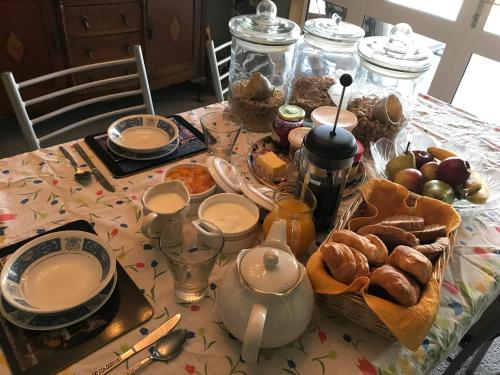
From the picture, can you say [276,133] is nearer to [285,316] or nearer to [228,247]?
[228,247]

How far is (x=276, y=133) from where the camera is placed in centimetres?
105

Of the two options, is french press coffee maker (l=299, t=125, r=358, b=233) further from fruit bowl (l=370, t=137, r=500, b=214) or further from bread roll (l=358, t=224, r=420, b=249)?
fruit bowl (l=370, t=137, r=500, b=214)

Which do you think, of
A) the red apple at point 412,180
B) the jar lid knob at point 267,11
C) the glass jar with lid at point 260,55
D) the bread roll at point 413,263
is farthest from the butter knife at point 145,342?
the jar lid knob at point 267,11

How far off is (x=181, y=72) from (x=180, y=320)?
6.99ft

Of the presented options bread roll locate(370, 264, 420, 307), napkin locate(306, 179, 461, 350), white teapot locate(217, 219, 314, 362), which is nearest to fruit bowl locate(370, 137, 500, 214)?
napkin locate(306, 179, 461, 350)

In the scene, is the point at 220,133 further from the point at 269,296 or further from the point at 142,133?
the point at 269,296

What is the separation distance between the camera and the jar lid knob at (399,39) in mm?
1129

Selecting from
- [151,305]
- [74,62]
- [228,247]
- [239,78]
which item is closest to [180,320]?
[151,305]

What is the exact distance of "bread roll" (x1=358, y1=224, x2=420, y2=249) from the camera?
699 millimetres

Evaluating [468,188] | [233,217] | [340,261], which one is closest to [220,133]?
[233,217]

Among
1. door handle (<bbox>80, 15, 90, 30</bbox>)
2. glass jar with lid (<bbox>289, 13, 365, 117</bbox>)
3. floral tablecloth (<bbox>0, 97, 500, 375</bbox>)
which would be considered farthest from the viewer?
door handle (<bbox>80, 15, 90, 30</bbox>)

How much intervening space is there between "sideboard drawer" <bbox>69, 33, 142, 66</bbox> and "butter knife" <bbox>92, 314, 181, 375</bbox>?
1.83 m

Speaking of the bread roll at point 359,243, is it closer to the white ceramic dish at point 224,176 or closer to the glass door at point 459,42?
the white ceramic dish at point 224,176

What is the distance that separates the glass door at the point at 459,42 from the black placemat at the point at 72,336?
1886 millimetres
